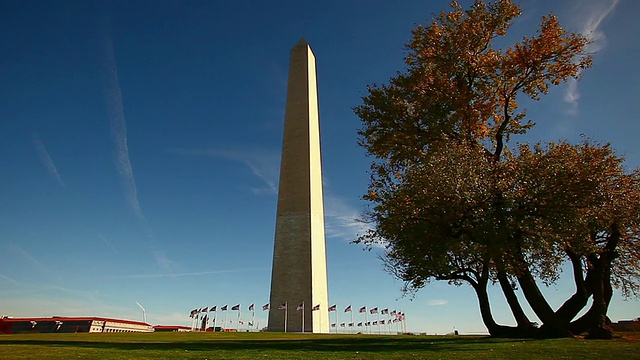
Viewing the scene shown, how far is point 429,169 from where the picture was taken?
1856cm

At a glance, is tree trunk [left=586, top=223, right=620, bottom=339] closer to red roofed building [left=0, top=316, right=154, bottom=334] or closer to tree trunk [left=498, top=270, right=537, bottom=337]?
tree trunk [left=498, top=270, right=537, bottom=337]

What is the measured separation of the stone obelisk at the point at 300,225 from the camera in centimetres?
3434

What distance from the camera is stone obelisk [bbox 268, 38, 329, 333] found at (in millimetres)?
Answer: 34344

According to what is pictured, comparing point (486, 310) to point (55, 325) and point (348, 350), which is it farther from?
point (55, 325)

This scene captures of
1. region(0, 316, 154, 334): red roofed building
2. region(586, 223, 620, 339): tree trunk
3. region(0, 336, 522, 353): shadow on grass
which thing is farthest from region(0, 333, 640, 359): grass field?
region(0, 316, 154, 334): red roofed building

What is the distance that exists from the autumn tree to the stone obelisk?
1197cm

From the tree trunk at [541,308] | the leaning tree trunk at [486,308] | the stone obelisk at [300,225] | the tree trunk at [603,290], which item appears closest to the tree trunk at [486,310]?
the leaning tree trunk at [486,308]

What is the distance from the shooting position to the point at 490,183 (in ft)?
58.1

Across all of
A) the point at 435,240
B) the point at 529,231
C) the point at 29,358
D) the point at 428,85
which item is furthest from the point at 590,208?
the point at 29,358

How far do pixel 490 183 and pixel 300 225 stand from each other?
20490mm

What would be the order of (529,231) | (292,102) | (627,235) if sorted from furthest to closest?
(292,102) → (627,235) → (529,231)

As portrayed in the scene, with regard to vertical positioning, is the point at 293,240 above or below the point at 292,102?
below

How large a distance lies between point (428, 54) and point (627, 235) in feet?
45.4

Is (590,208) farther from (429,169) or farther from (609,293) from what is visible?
(429,169)
